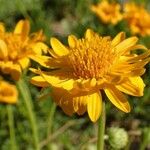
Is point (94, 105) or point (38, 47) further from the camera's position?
point (38, 47)

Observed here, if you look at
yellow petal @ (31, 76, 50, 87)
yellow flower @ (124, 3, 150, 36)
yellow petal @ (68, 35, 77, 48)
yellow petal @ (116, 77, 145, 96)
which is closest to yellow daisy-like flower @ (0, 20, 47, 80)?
yellow petal @ (68, 35, 77, 48)

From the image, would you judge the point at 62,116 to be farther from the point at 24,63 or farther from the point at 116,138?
the point at 116,138

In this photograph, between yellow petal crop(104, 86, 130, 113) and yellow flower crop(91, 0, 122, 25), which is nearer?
yellow petal crop(104, 86, 130, 113)

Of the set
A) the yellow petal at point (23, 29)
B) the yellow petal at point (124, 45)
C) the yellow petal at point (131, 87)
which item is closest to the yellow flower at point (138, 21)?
the yellow petal at point (23, 29)

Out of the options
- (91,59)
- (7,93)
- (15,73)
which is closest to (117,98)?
(91,59)

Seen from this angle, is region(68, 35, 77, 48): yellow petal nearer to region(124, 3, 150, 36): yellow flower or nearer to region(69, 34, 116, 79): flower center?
region(69, 34, 116, 79): flower center

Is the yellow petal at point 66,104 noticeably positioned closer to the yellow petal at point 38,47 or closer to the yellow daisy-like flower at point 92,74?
the yellow daisy-like flower at point 92,74

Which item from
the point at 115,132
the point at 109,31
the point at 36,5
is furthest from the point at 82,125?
the point at 115,132
